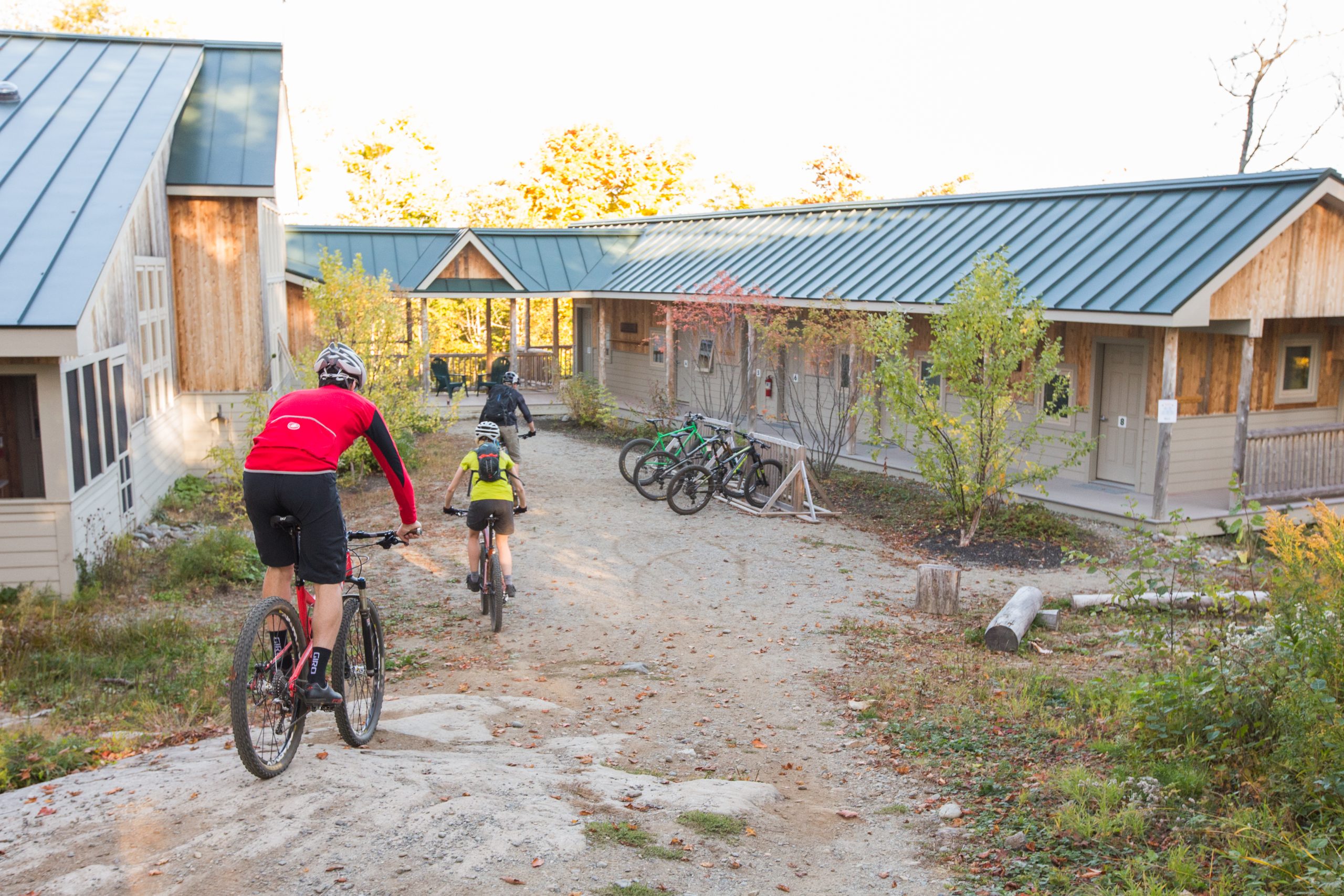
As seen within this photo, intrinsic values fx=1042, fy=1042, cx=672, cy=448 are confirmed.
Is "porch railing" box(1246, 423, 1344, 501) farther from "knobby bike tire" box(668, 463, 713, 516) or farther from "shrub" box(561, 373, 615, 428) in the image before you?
"shrub" box(561, 373, 615, 428)

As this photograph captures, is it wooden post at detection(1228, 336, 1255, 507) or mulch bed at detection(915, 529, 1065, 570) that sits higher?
wooden post at detection(1228, 336, 1255, 507)

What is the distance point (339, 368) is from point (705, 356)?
61.2 ft

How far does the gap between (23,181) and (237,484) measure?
158 inches

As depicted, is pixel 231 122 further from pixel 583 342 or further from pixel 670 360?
pixel 583 342

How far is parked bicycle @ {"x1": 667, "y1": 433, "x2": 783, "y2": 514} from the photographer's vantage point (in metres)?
14.6

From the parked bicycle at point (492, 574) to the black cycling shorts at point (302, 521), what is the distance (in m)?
3.84

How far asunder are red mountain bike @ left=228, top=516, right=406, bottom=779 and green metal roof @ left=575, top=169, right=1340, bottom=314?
10699mm

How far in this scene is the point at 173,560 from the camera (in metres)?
10.6

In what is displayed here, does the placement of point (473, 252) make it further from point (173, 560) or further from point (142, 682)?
point (142, 682)

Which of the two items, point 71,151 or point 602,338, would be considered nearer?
point 71,151

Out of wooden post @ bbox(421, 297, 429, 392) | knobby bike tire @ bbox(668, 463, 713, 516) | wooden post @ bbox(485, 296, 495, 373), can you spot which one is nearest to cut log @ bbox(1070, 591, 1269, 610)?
knobby bike tire @ bbox(668, 463, 713, 516)

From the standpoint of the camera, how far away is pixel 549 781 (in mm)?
5289

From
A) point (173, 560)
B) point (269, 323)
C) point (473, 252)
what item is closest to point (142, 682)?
point (173, 560)

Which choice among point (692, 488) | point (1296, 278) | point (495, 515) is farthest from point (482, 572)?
point (1296, 278)
